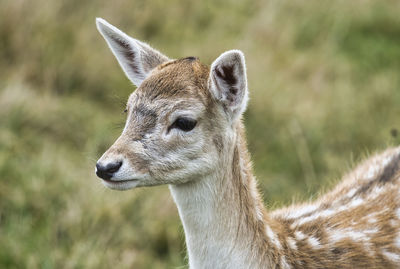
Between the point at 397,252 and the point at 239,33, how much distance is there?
197 inches

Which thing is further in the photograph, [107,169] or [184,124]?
[184,124]

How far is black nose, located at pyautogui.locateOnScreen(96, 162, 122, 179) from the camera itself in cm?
314

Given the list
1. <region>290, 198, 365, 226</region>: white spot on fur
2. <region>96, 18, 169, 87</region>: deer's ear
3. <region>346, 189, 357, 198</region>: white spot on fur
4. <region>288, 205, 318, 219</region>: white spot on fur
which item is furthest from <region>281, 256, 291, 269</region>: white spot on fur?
<region>96, 18, 169, 87</region>: deer's ear

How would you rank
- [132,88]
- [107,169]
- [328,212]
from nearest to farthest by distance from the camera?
[107,169] < [328,212] < [132,88]

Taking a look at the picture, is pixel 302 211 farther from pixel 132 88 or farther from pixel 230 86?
pixel 132 88

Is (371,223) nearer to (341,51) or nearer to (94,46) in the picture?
(94,46)

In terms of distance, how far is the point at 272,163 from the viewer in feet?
20.9

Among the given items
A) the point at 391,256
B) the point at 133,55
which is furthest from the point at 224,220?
the point at 133,55

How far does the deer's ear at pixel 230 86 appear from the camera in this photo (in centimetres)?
344

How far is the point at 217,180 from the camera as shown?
347 centimetres

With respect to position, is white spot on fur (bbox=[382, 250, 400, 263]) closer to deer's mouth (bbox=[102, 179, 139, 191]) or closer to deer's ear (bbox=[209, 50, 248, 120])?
deer's ear (bbox=[209, 50, 248, 120])

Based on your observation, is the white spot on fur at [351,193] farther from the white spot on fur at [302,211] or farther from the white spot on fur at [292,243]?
the white spot on fur at [292,243]

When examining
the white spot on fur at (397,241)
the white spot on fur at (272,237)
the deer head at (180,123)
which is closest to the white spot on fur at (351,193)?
the white spot on fur at (397,241)

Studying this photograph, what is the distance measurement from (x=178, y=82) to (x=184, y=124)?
23 cm
